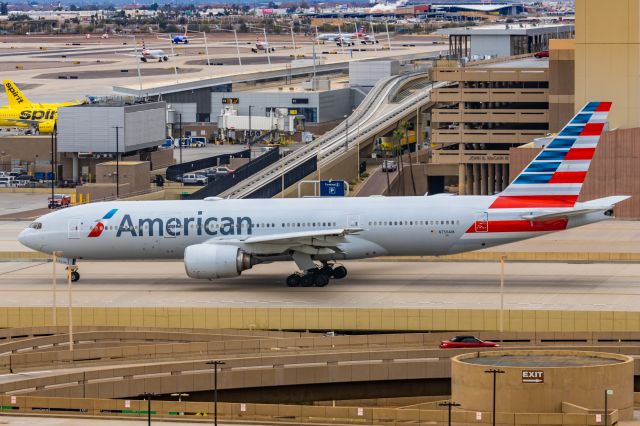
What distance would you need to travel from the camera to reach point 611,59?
11475cm

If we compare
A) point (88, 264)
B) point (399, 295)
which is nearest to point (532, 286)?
point (399, 295)

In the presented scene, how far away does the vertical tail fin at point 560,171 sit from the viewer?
7712 centimetres

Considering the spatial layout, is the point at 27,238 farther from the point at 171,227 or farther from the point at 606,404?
the point at 606,404

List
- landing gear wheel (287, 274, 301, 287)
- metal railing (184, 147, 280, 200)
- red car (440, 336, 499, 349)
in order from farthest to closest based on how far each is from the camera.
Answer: metal railing (184, 147, 280, 200), landing gear wheel (287, 274, 301, 287), red car (440, 336, 499, 349)

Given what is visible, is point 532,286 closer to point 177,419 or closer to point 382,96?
point 177,419

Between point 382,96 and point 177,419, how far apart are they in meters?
130

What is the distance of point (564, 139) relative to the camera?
78.4 metres

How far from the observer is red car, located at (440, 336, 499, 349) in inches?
2499

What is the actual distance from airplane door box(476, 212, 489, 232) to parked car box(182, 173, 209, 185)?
61981mm

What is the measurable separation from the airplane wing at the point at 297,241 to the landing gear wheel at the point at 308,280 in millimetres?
1367

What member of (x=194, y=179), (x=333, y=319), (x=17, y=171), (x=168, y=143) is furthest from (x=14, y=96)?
(x=333, y=319)

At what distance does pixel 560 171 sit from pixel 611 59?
39.4 m

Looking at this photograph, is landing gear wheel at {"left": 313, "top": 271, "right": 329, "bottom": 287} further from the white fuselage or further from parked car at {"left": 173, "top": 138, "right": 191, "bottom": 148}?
parked car at {"left": 173, "top": 138, "right": 191, "bottom": 148}

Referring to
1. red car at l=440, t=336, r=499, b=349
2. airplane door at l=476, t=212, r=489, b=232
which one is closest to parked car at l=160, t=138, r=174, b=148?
airplane door at l=476, t=212, r=489, b=232
